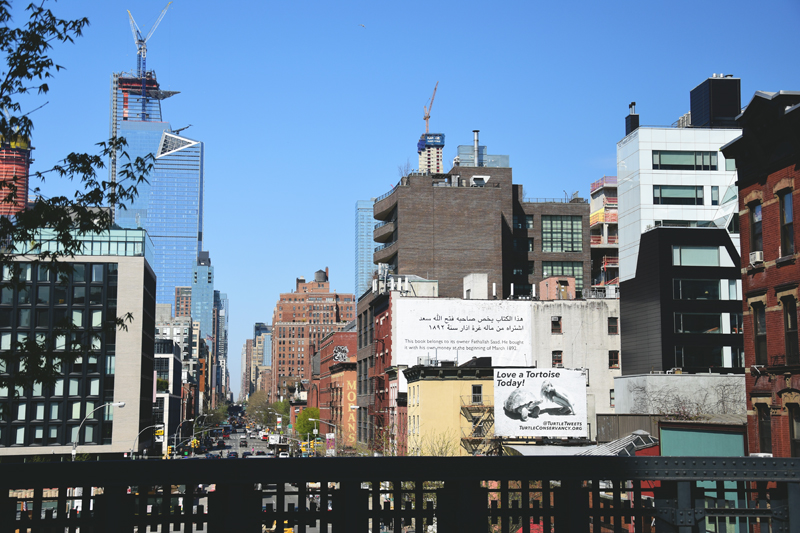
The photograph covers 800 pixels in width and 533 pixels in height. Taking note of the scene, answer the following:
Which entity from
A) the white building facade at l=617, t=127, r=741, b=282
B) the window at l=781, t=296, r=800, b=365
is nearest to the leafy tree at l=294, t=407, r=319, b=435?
the white building facade at l=617, t=127, r=741, b=282

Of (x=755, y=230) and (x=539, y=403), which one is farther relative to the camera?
(x=539, y=403)

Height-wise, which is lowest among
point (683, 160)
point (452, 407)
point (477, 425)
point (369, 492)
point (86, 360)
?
point (477, 425)

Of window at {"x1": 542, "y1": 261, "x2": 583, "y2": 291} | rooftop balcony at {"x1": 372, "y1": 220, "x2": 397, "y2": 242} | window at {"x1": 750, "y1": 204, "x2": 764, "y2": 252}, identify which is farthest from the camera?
window at {"x1": 542, "y1": 261, "x2": 583, "y2": 291}

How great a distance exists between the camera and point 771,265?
30.5 m

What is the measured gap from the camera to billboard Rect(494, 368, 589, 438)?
58.9m

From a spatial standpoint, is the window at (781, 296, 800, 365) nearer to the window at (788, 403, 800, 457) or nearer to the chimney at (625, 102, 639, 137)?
the window at (788, 403, 800, 457)

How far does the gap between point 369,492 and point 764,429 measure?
27117 mm

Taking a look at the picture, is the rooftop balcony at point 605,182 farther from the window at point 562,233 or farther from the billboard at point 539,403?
the billboard at point 539,403

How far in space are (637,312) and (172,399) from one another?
421 ft

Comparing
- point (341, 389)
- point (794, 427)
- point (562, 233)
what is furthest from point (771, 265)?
point (341, 389)

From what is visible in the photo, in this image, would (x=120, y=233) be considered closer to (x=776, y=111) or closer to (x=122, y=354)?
(x=122, y=354)

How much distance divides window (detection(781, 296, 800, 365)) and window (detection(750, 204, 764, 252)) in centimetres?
263

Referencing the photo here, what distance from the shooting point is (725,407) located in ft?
198

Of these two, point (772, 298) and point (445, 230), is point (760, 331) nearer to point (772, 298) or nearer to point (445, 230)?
A: point (772, 298)
